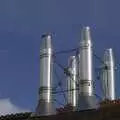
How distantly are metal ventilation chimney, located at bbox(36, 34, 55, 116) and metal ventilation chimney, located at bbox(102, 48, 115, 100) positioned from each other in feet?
33.8

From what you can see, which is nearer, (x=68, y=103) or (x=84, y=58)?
(x=84, y=58)

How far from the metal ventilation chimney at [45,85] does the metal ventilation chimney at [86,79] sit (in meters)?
5.44

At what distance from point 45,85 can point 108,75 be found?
517 inches

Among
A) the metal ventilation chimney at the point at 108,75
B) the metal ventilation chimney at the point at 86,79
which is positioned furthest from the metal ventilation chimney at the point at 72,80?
the metal ventilation chimney at the point at 86,79

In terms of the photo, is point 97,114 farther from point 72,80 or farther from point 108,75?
point 72,80

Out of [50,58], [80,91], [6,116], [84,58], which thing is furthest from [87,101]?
[6,116]

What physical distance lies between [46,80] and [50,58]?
4050mm

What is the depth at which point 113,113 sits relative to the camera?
47438mm

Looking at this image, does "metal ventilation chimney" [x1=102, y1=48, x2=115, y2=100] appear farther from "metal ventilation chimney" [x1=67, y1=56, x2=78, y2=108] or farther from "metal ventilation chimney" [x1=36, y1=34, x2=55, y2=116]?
"metal ventilation chimney" [x1=36, y1=34, x2=55, y2=116]

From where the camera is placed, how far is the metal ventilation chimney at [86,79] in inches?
2110

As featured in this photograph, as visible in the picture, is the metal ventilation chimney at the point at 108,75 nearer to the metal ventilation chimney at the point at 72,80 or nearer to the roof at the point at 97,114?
the metal ventilation chimney at the point at 72,80

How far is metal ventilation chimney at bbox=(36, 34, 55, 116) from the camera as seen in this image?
57.4 m

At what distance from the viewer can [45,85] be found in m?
57.6

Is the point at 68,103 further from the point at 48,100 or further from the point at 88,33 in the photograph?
the point at 88,33
